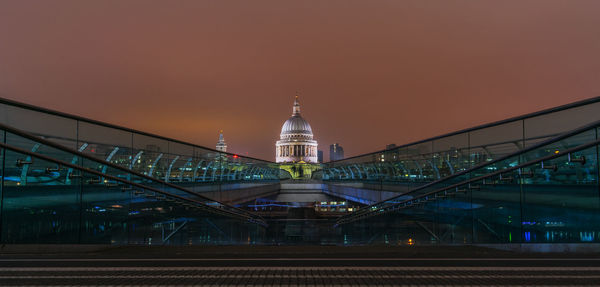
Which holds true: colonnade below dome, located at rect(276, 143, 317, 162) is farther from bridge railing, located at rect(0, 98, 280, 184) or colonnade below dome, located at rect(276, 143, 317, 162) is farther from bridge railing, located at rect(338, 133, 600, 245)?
bridge railing, located at rect(338, 133, 600, 245)

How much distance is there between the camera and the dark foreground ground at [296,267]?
4.36m

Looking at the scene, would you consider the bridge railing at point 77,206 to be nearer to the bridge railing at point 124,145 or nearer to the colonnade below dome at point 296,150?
the bridge railing at point 124,145

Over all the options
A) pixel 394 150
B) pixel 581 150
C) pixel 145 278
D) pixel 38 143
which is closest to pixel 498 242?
pixel 581 150

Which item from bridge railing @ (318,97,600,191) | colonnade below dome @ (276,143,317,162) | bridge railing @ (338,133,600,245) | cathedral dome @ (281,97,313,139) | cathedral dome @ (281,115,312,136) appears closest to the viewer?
bridge railing @ (338,133,600,245)

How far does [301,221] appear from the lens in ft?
40.6

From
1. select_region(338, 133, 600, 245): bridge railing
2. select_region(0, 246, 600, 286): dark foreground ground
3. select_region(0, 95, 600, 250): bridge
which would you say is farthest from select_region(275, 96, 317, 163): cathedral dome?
select_region(0, 246, 600, 286): dark foreground ground

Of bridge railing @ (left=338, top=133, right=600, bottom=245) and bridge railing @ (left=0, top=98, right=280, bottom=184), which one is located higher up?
bridge railing @ (left=0, top=98, right=280, bottom=184)

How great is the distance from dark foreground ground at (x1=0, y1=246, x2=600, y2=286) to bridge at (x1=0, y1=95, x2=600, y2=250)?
0.63 metres

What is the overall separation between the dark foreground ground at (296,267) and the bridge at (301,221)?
63 cm

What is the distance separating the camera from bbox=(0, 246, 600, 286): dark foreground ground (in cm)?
436

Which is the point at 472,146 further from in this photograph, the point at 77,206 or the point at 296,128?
the point at 296,128

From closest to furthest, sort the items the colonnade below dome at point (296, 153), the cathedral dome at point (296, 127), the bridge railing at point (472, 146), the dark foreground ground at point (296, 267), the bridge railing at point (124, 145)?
the dark foreground ground at point (296, 267)
the bridge railing at point (472, 146)
the bridge railing at point (124, 145)
the colonnade below dome at point (296, 153)
the cathedral dome at point (296, 127)

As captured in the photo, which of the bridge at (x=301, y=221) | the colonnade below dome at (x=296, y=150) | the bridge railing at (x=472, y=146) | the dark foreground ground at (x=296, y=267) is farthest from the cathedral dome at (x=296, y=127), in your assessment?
the dark foreground ground at (x=296, y=267)

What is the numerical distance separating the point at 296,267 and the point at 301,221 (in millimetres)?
7387
